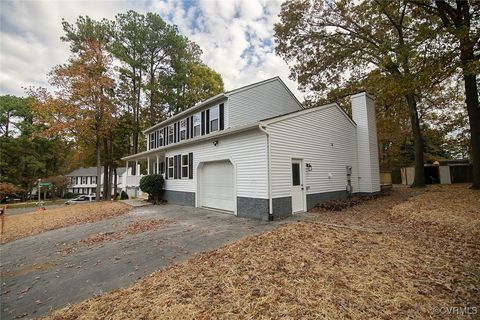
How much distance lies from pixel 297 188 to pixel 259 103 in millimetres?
6766

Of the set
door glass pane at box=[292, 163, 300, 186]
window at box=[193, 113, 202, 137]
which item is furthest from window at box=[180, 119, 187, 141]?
door glass pane at box=[292, 163, 300, 186]

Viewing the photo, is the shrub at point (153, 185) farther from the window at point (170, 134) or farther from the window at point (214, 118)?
the window at point (214, 118)

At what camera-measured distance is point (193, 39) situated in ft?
88.8

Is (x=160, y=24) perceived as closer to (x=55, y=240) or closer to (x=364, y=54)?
(x=364, y=54)

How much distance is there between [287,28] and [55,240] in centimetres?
1715

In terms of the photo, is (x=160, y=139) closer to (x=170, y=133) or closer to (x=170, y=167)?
(x=170, y=133)

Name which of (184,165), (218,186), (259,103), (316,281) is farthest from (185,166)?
(316,281)

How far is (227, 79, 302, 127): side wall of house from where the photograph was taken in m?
12.5

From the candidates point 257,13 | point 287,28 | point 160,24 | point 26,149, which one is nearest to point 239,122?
point 257,13

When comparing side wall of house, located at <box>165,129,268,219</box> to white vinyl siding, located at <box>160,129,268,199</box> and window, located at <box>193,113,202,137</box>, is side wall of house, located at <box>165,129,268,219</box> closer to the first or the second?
white vinyl siding, located at <box>160,129,268,199</box>

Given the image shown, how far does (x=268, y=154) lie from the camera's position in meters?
7.73

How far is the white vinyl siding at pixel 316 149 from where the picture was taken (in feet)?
26.8

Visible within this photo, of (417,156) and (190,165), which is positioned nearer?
(190,165)

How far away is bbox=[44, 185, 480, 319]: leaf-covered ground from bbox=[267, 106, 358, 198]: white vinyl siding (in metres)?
3.16
